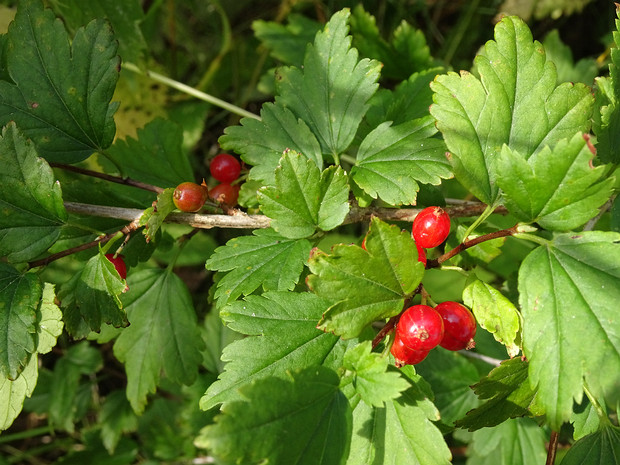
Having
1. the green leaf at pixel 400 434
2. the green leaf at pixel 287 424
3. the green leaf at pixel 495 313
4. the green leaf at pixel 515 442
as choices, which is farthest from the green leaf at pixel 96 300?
the green leaf at pixel 515 442

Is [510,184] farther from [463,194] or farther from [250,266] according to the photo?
[463,194]

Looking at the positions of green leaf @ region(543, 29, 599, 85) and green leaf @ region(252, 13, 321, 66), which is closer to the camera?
green leaf @ region(543, 29, 599, 85)

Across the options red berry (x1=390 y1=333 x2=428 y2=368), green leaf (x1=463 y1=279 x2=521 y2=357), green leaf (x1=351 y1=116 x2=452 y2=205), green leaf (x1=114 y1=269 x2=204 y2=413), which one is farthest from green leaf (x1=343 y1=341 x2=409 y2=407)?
green leaf (x1=114 y1=269 x2=204 y2=413)

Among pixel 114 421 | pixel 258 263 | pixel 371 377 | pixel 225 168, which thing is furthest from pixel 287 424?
pixel 114 421

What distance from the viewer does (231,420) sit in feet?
4.11

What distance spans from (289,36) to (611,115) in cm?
208

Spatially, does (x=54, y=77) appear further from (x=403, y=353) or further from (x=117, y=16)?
(x=403, y=353)

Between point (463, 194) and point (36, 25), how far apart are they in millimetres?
2271

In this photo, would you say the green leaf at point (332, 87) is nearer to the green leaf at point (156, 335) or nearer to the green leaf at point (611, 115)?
the green leaf at point (611, 115)

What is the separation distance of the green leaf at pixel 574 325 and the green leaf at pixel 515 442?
1075 mm

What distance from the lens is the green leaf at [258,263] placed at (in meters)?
1.65

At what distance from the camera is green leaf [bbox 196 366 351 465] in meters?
1.26

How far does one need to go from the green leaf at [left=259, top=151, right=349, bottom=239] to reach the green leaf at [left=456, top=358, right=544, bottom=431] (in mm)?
709

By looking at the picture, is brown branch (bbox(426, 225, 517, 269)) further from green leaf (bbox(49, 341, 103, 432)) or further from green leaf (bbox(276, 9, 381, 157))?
green leaf (bbox(49, 341, 103, 432))
